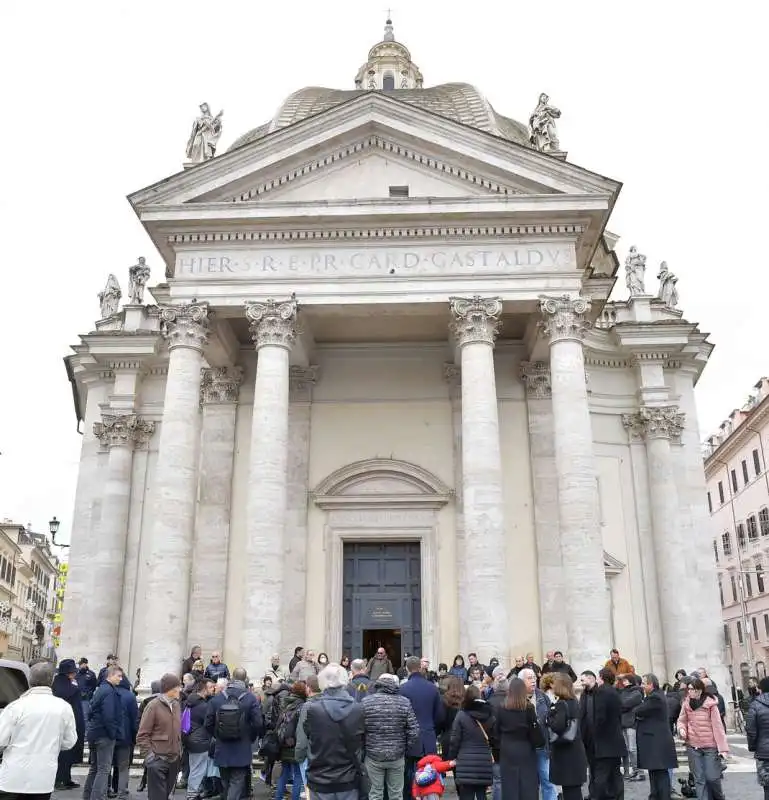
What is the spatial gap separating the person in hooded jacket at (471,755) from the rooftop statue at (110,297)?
2140cm

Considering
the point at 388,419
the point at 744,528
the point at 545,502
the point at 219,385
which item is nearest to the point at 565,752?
the point at 545,502

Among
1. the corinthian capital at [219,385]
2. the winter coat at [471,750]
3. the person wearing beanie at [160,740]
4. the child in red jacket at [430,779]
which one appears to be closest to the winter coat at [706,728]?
the winter coat at [471,750]

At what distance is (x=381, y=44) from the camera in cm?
3644

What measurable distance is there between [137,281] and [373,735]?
71.4ft

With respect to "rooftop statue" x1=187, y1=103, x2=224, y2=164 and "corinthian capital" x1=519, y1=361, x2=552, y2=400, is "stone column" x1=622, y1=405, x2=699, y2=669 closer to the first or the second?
"corinthian capital" x1=519, y1=361, x2=552, y2=400

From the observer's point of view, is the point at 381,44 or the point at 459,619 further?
the point at 381,44

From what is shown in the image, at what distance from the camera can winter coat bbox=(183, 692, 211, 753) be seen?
10.3m

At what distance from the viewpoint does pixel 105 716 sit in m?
10.6

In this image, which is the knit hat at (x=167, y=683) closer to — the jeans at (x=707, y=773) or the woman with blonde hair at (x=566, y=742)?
the woman with blonde hair at (x=566, y=742)

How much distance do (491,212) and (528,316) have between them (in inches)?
145

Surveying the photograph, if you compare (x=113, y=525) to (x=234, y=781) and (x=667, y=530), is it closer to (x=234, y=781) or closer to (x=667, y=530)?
(x=234, y=781)

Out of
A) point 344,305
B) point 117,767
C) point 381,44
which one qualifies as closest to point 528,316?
point 344,305

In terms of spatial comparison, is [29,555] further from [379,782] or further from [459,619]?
[379,782]

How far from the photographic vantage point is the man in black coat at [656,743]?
10.2 metres
